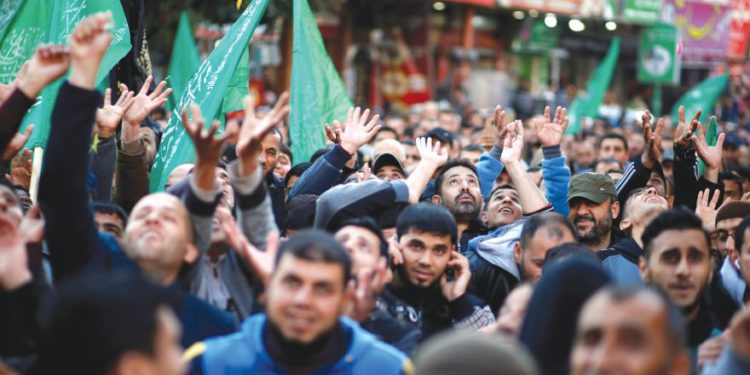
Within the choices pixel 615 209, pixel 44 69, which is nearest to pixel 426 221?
pixel 44 69

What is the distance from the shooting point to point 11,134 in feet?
14.9

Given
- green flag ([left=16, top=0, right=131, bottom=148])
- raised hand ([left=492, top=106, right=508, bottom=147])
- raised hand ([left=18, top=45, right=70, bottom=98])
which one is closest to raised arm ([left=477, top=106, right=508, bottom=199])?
raised hand ([left=492, top=106, right=508, bottom=147])

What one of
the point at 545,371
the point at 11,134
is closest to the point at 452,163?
the point at 11,134

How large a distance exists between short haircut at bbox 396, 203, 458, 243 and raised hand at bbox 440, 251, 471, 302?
0.34 ft

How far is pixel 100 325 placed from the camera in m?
2.92

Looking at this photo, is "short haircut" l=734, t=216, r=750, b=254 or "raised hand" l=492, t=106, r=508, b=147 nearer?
"short haircut" l=734, t=216, r=750, b=254

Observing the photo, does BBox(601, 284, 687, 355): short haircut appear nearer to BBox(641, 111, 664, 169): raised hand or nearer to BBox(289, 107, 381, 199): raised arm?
BBox(289, 107, 381, 199): raised arm

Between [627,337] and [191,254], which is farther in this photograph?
[191,254]

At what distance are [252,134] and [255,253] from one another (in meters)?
0.47

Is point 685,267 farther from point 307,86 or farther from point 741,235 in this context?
point 307,86

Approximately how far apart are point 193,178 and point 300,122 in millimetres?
4209

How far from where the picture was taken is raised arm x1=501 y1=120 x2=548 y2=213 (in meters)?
6.71

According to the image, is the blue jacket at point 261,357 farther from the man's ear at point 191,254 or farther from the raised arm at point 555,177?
the raised arm at point 555,177

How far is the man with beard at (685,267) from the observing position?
4.56 metres
